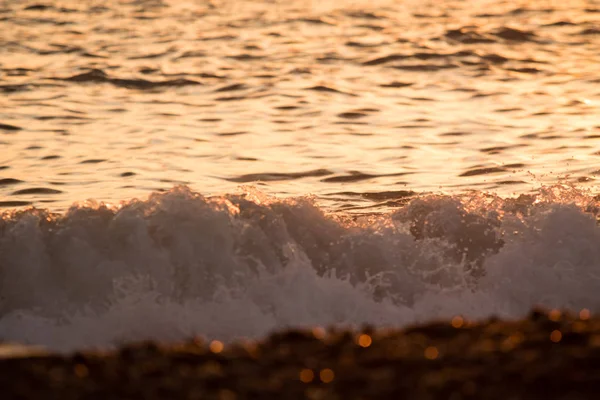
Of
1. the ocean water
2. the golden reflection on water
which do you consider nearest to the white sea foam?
the ocean water

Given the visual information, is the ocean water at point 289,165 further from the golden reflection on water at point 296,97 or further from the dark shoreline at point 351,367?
the dark shoreline at point 351,367

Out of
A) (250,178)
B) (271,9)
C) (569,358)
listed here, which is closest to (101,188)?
(250,178)

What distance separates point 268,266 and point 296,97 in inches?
290

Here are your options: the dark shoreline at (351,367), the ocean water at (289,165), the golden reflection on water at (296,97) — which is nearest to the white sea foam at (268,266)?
the ocean water at (289,165)

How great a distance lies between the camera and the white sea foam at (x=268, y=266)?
27.3ft

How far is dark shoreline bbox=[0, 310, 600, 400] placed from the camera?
215 inches

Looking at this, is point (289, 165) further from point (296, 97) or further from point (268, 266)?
point (268, 266)

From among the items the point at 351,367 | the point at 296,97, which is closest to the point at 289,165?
the point at 296,97

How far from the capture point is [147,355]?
20.1ft

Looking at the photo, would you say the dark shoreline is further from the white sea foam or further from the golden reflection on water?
the golden reflection on water

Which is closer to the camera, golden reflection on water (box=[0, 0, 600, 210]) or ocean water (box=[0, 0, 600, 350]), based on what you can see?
ocean water (box=[0, 0, 600, 350])

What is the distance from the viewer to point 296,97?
16.0 meters

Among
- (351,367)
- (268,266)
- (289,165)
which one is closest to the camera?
(351,367)

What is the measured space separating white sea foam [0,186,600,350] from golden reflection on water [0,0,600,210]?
78.5 inches
